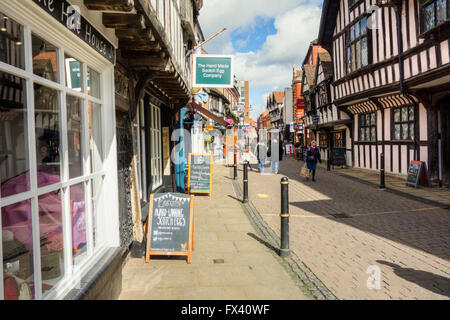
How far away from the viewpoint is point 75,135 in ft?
9.32

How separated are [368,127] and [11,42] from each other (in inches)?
610

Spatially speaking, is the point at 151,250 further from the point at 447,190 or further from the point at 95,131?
the point at 447,190

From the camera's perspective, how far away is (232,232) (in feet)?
19.9

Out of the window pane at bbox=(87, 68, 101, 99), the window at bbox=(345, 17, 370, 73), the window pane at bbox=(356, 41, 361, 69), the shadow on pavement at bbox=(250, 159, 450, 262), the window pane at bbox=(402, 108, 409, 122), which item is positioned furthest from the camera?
the window pane at bbox=(356, 41, 361, 69)

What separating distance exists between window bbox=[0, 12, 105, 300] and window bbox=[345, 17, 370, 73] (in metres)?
12.8

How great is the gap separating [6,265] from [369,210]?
7.53 m

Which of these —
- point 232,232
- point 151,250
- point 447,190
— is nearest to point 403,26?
point 447,190

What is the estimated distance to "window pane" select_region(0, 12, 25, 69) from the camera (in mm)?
1861

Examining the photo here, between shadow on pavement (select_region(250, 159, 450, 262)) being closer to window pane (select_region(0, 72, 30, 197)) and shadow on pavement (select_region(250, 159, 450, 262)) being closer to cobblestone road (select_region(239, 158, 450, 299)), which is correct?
cobblestone road (select_region(239, 158, 450, 299))

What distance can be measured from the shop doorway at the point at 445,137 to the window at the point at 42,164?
1057 cm

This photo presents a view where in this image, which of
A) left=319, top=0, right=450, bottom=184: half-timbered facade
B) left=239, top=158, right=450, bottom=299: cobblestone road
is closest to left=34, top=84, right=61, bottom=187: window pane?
left=239, top=158, right=450, bottom=299: cobblestone road

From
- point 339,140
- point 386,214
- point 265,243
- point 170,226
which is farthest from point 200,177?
point 339,140

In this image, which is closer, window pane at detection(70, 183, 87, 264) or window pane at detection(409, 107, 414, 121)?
window pane at detection(70, 183, 87, 264)

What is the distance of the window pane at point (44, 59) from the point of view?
217 cm
